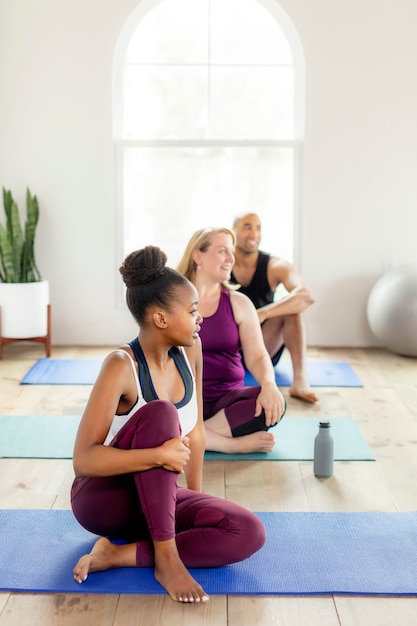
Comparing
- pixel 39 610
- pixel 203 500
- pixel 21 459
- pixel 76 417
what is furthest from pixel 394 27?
pixel 39 610

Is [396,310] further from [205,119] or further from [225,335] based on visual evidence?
[225,335]

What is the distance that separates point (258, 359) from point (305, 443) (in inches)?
16.3

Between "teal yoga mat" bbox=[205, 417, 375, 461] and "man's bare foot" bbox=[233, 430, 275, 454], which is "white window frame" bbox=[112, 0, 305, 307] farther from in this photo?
"man's bare foot" bbox=[233, 430, 275, 454]

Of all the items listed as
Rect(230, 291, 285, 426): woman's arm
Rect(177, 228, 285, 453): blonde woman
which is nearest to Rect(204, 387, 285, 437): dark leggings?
Rect(177, 228, 285, 453): blonde woman

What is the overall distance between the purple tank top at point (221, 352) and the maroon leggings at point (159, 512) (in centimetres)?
104

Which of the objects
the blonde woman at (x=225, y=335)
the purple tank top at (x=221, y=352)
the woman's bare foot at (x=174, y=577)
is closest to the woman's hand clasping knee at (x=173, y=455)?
the woman's bare foot at (x=174, y=577)

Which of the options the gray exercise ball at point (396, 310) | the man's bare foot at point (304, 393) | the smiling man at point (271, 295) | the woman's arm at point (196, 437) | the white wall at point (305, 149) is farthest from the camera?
the white wall at point (305, 149)

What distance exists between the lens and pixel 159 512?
7.00 feet

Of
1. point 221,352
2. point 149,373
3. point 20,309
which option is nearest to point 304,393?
point 221,352

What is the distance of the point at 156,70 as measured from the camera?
5148 millimetres

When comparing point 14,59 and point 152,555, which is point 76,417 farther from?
point 14,59

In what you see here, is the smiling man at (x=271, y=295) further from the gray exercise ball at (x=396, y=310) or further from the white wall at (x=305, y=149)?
the white wall at (x=305, y=149)

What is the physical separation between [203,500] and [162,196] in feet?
10.4

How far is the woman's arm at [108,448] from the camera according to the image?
213 centimetres
